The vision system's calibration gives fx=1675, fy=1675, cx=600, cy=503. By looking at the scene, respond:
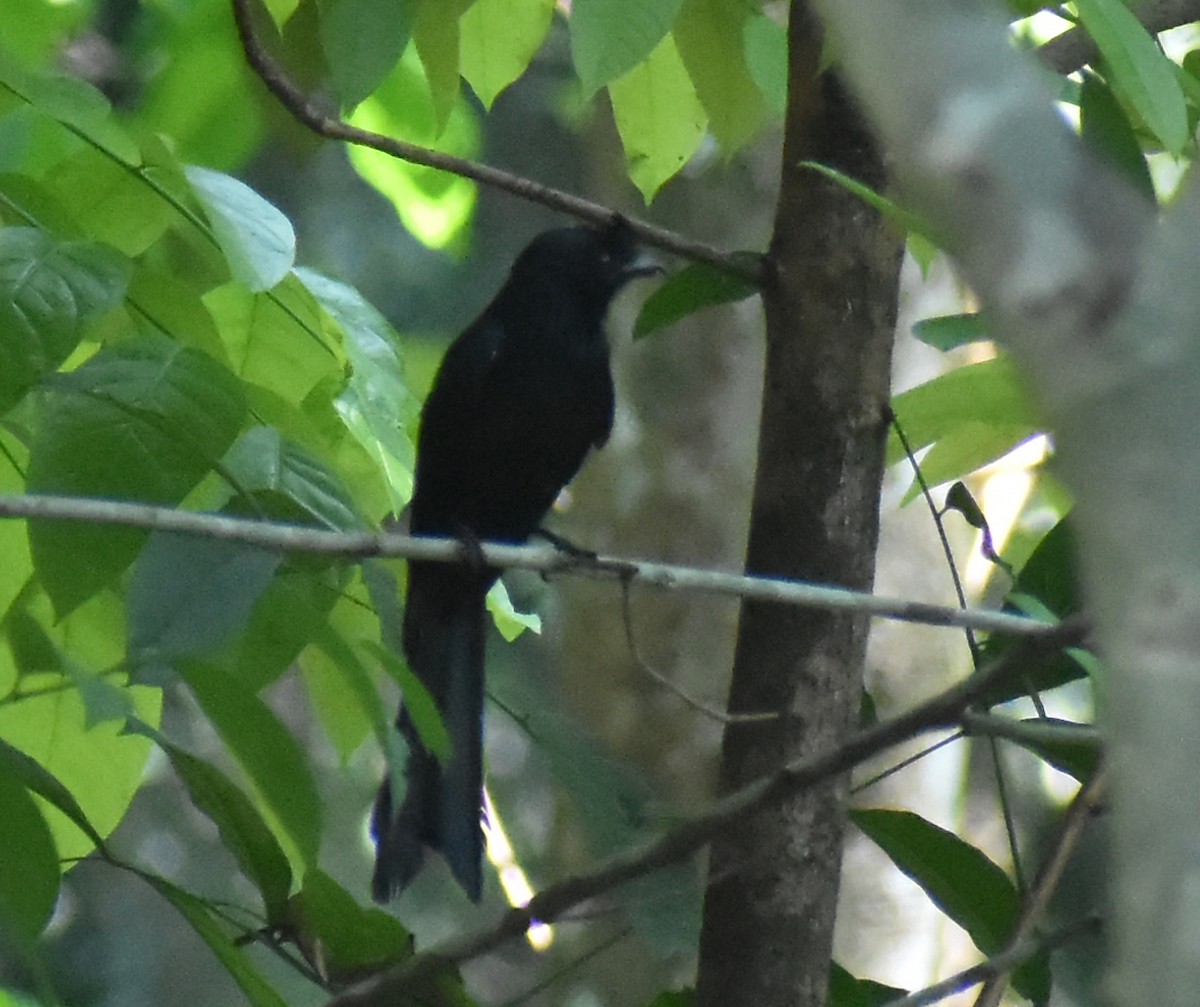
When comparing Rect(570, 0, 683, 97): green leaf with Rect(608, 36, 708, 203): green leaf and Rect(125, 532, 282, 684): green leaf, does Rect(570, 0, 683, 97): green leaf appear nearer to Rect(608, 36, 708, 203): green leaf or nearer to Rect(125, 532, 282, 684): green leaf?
Rect(125, 532, 282, 684): green leaf

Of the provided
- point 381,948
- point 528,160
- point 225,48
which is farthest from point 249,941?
point 528,160

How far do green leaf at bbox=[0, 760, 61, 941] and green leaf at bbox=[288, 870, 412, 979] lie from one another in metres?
0.29

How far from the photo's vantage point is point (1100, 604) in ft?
1.43

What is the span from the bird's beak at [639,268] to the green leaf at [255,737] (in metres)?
1.85

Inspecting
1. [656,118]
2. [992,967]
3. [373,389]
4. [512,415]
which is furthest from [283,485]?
[512,415]

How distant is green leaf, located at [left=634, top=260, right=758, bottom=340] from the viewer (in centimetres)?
184

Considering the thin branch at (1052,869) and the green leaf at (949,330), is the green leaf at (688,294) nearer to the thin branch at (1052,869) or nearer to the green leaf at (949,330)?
the green leaf at (949,330)

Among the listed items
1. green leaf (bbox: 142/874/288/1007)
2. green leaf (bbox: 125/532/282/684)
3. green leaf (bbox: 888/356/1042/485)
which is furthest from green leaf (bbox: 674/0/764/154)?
green leaf (bbox: 142/874/288/1007)

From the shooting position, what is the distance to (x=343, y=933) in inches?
53.6

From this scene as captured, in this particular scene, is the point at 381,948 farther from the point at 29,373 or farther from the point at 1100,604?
the point at 1100,604

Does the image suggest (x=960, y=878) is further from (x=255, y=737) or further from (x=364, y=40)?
Answer: (x=364, y=40)

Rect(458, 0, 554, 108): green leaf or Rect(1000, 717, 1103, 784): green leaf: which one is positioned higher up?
Rect(458, 0, 554, 108): green leaf

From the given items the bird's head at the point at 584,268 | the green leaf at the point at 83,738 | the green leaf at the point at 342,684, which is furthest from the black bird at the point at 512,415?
the green leaf at the point at 83,738

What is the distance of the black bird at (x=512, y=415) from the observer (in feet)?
7.80
